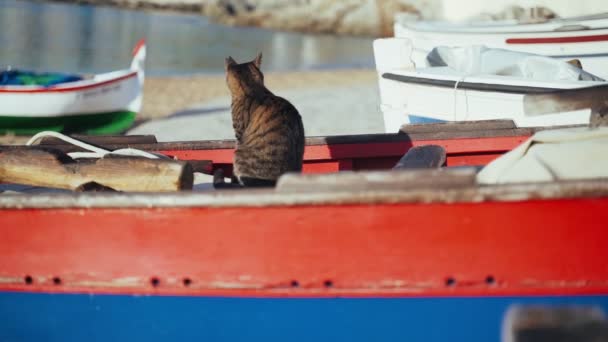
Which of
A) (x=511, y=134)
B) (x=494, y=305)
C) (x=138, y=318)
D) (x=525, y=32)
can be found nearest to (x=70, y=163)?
(x=138, y=318)

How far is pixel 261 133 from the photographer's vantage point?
5.09 metres

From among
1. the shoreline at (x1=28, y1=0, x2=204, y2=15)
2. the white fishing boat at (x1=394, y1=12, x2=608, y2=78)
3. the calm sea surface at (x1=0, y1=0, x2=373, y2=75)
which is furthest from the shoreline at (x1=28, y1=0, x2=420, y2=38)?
the white fishing boat at (x1=394, y1=12, x2=608, y2=78)

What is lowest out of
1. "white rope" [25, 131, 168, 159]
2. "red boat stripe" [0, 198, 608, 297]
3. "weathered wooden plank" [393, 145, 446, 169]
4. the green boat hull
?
the green boat hull

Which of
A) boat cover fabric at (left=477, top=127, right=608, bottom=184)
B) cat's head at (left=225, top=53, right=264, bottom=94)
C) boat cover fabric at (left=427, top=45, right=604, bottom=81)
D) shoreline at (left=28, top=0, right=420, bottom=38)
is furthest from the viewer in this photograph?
shoreline at (left=28, top=0, right=420, bottom=38)

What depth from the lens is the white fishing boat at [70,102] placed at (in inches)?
517

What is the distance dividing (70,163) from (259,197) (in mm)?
1334

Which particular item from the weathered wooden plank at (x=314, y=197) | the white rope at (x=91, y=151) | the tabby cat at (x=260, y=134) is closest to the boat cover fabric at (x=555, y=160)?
the weathered wooden plank at (x=314, y=197)

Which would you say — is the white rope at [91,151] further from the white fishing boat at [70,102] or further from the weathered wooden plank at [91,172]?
the white fishing boat at [70,102]

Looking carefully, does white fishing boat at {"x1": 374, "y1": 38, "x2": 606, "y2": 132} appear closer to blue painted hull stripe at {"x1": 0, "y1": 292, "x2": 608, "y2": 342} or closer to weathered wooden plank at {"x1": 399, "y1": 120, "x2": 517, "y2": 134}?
weathered wooden plank at {"x1": 399, "y1": 120, "x2": 517, "y2": 134}

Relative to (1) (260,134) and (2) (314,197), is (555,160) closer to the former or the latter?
(2) (314,197)

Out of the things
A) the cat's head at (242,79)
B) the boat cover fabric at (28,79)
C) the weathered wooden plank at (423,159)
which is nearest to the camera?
the weathered wooden plank at (423,159)

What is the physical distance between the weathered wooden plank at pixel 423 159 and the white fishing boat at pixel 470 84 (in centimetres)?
230

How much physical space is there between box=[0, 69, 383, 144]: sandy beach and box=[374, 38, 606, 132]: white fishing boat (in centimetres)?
395

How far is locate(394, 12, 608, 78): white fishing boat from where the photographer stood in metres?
10.7
